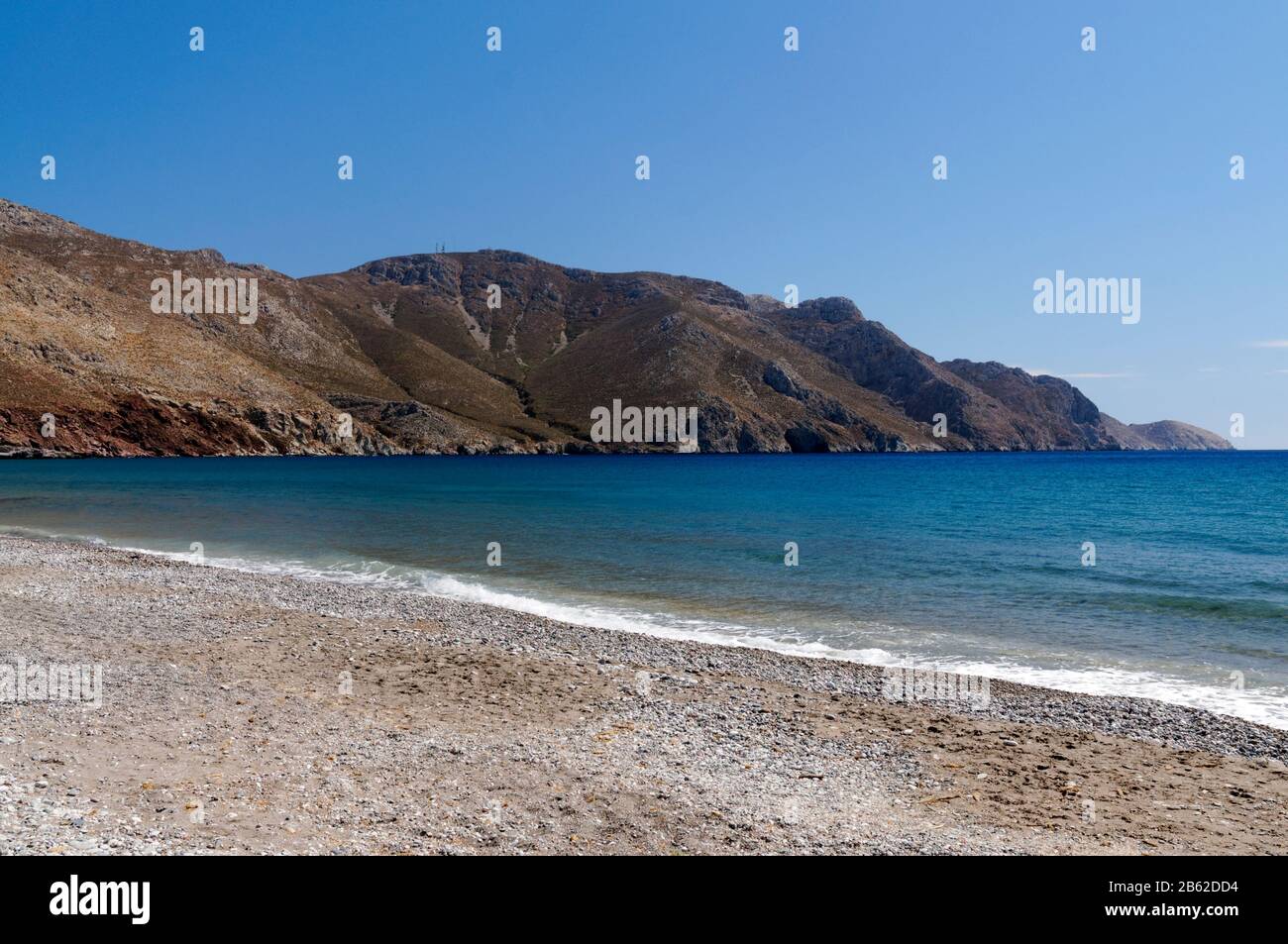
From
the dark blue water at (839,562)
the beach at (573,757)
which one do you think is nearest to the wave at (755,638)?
the dark blue water at (839,562)

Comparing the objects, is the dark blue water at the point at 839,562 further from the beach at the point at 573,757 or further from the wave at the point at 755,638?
the beach at the point at 573,757

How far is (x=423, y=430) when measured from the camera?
176250 millimetres

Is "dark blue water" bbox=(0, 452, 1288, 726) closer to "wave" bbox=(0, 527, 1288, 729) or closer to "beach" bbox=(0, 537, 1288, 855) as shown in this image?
"wave" bbox=(0, 527, 1288, 729)

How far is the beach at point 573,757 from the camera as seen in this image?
759cm

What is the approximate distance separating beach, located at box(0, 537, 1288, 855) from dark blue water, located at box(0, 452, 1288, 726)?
3.64 m

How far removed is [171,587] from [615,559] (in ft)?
51.6

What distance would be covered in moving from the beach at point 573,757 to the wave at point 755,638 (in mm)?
1324

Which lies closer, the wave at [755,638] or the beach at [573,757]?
the beach at [573,757]

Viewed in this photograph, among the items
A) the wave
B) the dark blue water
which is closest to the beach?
the wave

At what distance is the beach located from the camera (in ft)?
24.9
